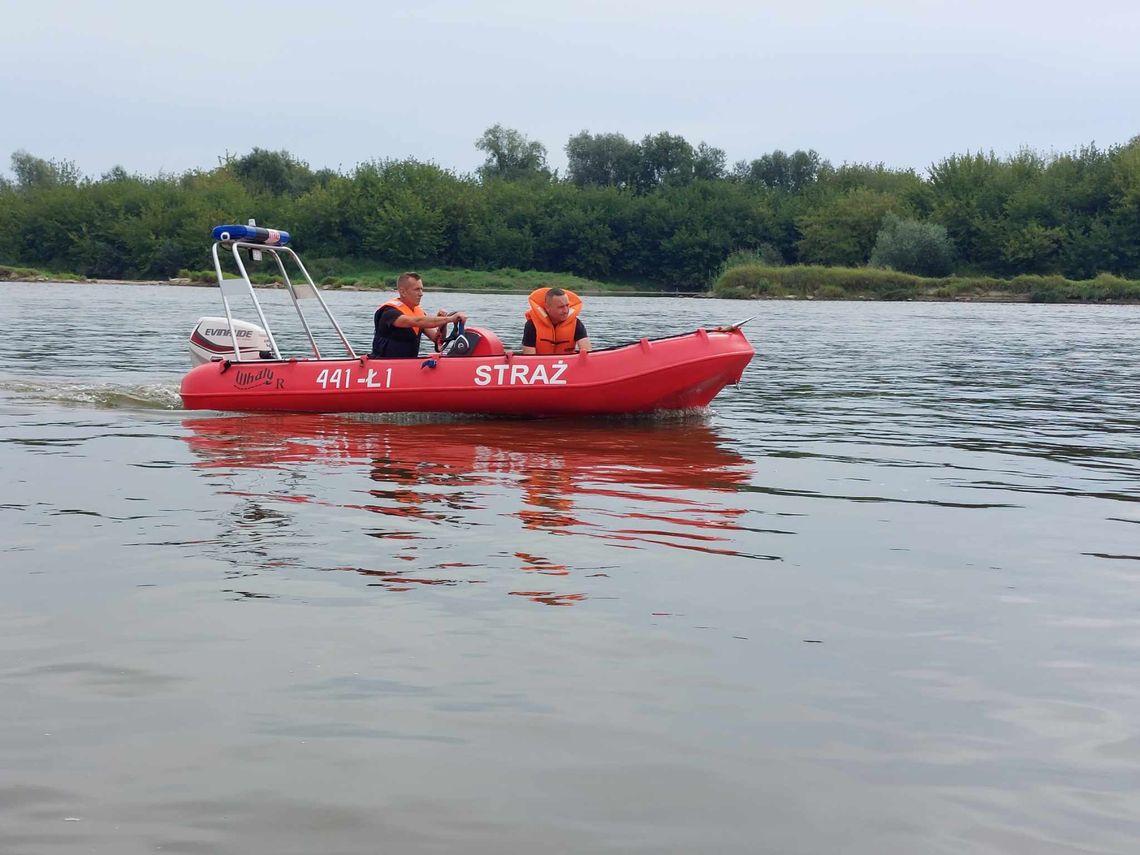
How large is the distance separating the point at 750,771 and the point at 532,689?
889 mm

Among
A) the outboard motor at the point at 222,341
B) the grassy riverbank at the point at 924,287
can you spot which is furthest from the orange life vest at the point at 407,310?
the grassy riverbank at the point at 924,287

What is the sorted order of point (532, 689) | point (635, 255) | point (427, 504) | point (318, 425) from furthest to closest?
point (635, 255)
point (318, 425)
point (427, 504)
point (532, 689)

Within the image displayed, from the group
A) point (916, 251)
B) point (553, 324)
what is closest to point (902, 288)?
point (916, 251)

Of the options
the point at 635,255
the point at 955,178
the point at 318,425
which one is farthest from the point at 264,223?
the point at 318,425

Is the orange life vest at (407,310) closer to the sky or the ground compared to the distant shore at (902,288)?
closer to the ground

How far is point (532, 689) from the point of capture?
4352 mm

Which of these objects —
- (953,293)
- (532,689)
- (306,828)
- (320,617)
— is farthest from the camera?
(953,293)

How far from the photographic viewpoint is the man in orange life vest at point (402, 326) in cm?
1235

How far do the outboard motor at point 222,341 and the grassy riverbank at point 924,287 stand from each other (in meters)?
47.9

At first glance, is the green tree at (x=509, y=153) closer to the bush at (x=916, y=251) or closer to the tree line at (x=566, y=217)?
the tree line at (x=566, y=217)

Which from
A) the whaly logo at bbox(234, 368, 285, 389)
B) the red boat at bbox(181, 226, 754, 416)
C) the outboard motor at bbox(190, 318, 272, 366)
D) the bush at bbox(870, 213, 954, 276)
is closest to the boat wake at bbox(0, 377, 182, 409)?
the outboard motor at bbox(190, 318, 272, 366)

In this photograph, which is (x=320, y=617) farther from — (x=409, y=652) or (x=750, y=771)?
(x=750, y=771)

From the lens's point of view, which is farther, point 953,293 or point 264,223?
point 264,223

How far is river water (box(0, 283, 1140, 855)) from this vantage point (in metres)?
3.44
